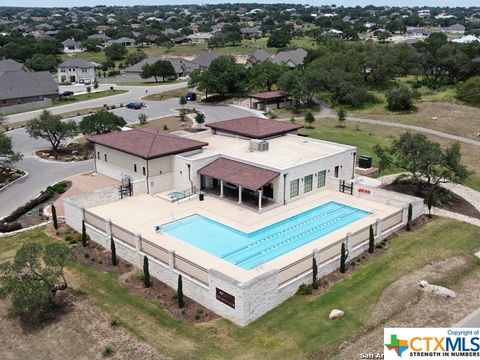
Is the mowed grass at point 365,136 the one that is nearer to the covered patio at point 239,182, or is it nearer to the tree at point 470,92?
Answer: the covered patio at point 239,182

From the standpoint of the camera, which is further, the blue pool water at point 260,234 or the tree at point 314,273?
the blue pool water at point 260,234

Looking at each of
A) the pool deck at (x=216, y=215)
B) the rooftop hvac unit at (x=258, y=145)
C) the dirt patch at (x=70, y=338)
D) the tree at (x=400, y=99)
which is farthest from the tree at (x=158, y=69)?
the dirt patch at (x=70, y=338)

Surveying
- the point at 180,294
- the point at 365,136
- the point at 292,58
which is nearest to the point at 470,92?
the point at 365,136

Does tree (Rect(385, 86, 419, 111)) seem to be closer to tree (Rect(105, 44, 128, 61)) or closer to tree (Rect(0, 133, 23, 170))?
tree (Rect(0, 133, 23, 170))

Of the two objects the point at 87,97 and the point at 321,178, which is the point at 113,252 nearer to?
the point at 321,178

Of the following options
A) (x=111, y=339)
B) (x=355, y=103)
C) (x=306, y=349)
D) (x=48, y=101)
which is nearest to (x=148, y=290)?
(x=111, y=339)

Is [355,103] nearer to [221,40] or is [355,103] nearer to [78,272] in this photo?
[78,272]
